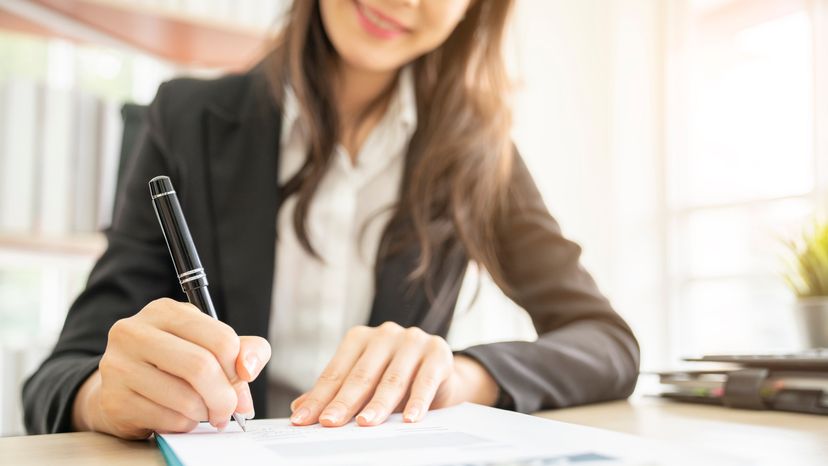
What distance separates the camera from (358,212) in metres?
1.11

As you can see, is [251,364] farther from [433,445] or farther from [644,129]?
[644,129]

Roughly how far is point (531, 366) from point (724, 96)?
2.47 meters

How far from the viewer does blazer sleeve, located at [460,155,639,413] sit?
0.76 m

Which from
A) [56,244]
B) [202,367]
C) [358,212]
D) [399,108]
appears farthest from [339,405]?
[56,244]

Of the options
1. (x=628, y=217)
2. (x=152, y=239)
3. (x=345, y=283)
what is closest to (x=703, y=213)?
(x=628, y=217)

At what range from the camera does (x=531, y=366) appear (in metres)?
0.77

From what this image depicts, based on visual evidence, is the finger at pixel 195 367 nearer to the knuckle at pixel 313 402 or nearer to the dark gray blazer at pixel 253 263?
the knuckle at pixel 313 402

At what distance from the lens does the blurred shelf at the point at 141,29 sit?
1636 mm

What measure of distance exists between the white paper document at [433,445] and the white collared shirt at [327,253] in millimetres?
463

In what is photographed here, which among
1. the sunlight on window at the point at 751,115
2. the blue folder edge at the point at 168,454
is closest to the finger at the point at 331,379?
the blue folder edge at the point at 168,454

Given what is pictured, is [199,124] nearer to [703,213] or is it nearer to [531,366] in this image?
[531,366]

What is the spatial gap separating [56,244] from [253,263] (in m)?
0.83

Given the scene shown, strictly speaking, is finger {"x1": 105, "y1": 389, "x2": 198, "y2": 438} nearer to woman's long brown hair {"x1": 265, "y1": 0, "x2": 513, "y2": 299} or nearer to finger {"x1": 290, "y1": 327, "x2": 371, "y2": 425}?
finger {"x1": 290, "y1": 327, "x2": 371, "y2": 425}

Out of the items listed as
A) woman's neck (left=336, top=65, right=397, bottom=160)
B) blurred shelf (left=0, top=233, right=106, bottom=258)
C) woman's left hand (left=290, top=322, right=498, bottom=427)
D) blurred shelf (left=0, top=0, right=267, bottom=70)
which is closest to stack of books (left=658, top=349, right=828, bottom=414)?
woman's left hand (left=290, top=322, right=498, bottom=427)
